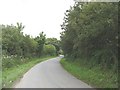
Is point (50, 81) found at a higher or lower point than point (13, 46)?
lower

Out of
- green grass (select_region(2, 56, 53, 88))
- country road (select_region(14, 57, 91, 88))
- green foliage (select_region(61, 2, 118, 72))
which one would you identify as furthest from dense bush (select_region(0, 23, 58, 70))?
green foliage (select_region(61, 2, 118, 72))

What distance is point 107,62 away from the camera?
71.6 ft

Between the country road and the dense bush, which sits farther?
the dense bush

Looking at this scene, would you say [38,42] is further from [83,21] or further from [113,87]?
[113,87]

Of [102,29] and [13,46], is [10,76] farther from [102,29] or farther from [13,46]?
[13,46]

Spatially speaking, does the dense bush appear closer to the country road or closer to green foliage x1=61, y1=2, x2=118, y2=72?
the country road

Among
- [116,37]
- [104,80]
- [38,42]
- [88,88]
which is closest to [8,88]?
[88,88]

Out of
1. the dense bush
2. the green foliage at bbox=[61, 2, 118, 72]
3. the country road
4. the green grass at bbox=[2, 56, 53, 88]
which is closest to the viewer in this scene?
the country road

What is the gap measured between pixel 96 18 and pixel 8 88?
24.6 feet

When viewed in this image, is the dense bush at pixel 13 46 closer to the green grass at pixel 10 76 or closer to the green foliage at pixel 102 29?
the green grass at pixel 10 76

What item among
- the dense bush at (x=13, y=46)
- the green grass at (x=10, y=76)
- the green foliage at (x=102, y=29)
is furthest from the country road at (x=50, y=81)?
the dense bush at (x=13, y=46)

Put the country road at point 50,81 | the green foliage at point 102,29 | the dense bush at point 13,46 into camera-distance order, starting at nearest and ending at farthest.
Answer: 1. the country road at point 50,81
2. the green foliage at point 102,29
3. the dense bush at point 13,46

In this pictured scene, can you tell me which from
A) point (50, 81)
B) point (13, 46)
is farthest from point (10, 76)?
point (13, 46)

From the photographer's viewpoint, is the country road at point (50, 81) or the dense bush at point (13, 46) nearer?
the country road at point (50, 81)
